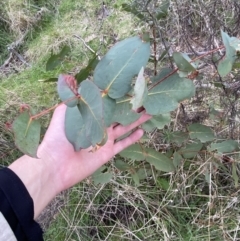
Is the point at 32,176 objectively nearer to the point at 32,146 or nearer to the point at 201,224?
the point at 32,146

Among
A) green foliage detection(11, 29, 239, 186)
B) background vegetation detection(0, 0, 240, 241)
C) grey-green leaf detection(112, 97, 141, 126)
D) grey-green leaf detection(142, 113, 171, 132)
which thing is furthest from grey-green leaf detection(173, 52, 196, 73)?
background vegetation detection(0, 0, 240, 241)

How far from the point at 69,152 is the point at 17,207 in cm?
20

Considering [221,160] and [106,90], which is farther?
[221,160]

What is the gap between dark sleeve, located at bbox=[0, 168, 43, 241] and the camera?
2.84ft

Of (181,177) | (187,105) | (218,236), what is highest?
(187,105)

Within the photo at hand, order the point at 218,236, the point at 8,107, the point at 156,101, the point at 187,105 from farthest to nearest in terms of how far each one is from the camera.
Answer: the point at 8,107 < the point at 187,105 < the point at 218,236 < the point at 156,101

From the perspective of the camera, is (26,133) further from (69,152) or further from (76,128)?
(69,152)

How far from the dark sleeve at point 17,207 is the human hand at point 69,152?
11 cm

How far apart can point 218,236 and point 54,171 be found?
0.63 metres

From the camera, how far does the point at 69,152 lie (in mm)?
1030

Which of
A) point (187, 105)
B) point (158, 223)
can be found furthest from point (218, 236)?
point (187, 105)

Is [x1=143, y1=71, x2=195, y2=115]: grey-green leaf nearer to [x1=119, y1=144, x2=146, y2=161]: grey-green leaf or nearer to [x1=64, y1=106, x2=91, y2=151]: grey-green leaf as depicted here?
[x1=64, y1=106, x2=91, y2=151]: grey-green leaf

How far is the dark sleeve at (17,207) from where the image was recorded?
34.1 inches

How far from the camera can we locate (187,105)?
1.50 m
